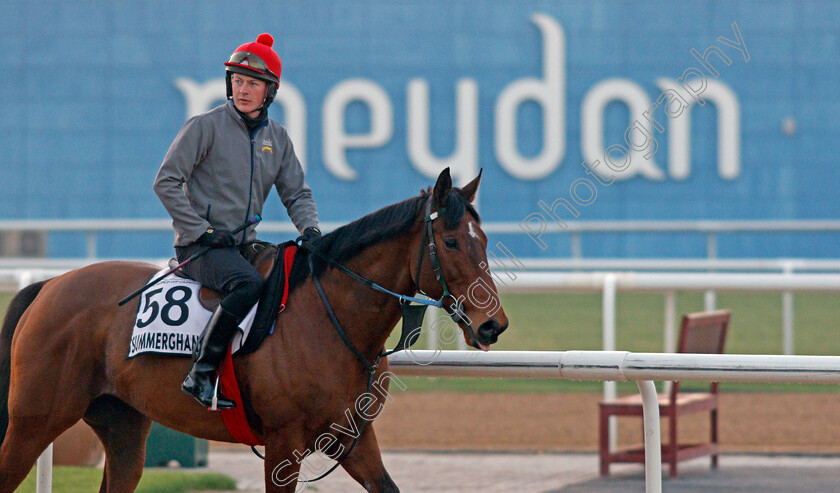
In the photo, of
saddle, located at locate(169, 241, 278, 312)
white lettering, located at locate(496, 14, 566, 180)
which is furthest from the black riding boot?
white lettering, located at locate(496, 14, 566, 180)

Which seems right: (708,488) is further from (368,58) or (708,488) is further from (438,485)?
(368,58)

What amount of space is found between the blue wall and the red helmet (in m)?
13.7

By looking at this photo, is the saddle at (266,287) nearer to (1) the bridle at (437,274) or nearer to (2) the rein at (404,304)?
(2) the rein at (404,304)

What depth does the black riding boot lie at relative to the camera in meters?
3.40

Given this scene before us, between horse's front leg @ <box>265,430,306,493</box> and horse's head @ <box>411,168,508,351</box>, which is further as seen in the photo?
horse's front leg @ <box>265,430,306,493</box>

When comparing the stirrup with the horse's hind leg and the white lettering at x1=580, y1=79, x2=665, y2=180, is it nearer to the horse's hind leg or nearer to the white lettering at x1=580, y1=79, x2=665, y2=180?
the horse's hind leg

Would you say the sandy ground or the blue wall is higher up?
the blue wall

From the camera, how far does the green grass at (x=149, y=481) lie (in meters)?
5.16

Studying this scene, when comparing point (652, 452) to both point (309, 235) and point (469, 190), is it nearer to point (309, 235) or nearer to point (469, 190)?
point (469, 190)

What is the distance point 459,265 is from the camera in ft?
10.8

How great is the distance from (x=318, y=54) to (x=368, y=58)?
90 centimetres

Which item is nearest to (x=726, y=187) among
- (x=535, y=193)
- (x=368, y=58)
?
(x=535, y=193)

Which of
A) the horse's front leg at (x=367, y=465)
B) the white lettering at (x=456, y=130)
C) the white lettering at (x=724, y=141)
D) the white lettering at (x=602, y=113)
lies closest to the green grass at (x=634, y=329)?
the white lettering at (x=602, y=113)

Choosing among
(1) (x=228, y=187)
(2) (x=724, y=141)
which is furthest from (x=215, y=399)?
(2) (x=724, y=141)
